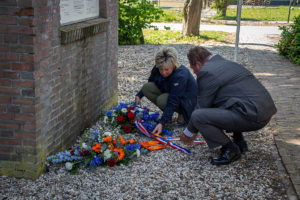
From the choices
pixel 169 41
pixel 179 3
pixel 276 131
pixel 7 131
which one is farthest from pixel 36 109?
pixel 179 3

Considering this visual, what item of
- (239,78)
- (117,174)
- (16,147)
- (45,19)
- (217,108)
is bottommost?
(117,174)

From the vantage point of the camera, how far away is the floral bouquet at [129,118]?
4980mm

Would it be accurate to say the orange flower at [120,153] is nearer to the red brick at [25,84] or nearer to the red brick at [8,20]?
the red brick at [25,84]

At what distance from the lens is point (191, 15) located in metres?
14.4

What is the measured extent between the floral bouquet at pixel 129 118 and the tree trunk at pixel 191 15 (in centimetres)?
972

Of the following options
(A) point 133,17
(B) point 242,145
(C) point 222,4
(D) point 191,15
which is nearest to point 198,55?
(B) point 242,145

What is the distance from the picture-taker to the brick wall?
3.21m

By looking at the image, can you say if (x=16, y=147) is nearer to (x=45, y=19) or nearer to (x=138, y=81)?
(x=45, y=19)

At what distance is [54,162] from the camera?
3.81 m

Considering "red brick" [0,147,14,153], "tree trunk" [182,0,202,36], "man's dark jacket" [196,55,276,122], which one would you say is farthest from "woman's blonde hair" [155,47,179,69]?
"tree trunk" [182,0,202,36]

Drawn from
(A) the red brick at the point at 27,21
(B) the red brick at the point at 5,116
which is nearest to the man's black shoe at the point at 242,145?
(B) the red brick at the point at 5,116

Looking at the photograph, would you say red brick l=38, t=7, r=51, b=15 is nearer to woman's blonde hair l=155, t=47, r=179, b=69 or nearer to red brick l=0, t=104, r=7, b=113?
red brick l=0, t=104, r=7, b=113

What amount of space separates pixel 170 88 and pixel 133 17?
25.2 ft

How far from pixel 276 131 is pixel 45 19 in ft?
11.5
